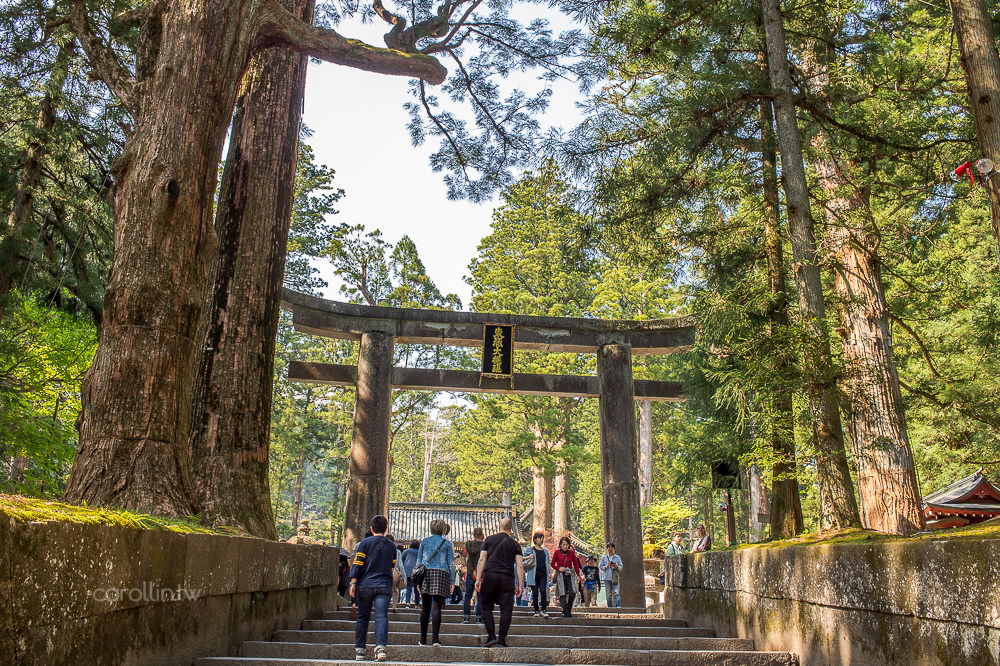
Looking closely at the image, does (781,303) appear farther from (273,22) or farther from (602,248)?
(273,22)

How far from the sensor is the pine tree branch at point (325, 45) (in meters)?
5.32

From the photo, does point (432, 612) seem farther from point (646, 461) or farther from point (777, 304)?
point (646, 461)

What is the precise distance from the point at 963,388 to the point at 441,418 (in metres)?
29.4

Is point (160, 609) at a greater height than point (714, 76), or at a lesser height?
lesser

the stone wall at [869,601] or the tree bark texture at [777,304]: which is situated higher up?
the tree bark texture at [777,304]

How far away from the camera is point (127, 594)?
329 centimetres

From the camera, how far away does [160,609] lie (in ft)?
12.2

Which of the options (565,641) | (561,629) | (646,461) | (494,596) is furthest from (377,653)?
(646,461)

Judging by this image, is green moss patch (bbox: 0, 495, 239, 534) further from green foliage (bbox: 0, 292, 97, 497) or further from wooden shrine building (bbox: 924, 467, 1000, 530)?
wooden shrine building (bbox: 924, 467, 1000, 530)

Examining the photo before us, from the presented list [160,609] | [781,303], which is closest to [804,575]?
[781,303]

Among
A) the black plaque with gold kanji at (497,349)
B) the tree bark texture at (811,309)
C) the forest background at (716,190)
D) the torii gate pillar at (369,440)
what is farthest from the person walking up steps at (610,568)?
the tree bark texture at (811,309)

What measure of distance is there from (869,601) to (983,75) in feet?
13.1

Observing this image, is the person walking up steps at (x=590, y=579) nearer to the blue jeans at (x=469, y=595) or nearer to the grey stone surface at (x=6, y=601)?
the blue jeans at (x=469, y=595)

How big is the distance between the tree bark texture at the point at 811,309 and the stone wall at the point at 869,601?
841 millimetres
